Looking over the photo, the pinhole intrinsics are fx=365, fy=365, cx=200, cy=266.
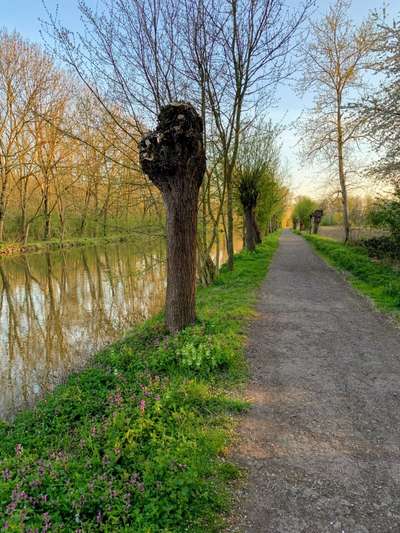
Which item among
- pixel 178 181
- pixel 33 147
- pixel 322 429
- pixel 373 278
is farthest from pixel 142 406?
pixel 33 147

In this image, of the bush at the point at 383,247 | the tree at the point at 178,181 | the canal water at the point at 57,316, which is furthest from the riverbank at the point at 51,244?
the tree at the point at 178,181

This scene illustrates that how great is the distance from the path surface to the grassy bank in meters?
1.66

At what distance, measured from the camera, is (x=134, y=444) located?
3.60 m

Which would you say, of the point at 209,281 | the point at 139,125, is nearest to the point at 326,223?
the point at 209,281

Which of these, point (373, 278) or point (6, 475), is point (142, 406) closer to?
point (6, 475)

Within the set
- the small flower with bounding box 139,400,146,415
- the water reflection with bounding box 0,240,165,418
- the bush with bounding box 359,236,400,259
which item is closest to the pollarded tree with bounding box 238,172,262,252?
the water reflection with bounding box 0,240,165,418

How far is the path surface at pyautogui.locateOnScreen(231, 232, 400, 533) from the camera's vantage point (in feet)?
9.33

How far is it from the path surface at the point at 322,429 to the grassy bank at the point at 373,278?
1655 mm

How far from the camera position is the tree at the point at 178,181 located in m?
6.29

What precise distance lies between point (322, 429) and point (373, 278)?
937cm

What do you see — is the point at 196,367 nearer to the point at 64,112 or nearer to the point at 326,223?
the point at 64,112

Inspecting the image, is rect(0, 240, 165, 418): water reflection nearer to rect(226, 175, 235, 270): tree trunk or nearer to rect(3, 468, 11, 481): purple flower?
rect(3, 468, 11, 481): purple flower

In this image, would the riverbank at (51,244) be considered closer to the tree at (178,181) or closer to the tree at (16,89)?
the tree at (16,89)

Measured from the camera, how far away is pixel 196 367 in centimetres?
544
